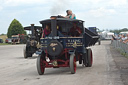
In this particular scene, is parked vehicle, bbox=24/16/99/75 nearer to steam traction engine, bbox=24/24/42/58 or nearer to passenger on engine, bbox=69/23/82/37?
passenger on engine, bbox=69/23/82/37

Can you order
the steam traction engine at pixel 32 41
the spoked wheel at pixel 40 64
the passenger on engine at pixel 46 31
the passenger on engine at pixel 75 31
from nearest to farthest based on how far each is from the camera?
the spoked wheel at pixel 40 64 → the passenger on engine at pixel 46 31 → the passenger on engine at pixel 75 31 → the steam traction engine at pixel 32 41

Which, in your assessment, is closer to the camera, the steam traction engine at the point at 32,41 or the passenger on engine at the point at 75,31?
the passenger on engine at the point at 75,31

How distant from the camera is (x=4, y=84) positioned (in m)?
9.56

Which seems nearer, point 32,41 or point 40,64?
point 40,64

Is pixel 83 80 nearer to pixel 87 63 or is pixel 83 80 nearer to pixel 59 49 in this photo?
pixel 59 49

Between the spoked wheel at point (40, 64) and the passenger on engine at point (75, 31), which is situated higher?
the passenger on engine at point (75, 31)

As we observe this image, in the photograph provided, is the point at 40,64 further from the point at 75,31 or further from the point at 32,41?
the point at 32,41

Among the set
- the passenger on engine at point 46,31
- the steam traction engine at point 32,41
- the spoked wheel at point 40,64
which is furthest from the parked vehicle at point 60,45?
the steam traction engine at point 32,41

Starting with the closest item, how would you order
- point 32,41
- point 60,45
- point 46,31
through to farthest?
1. point 60,45
2. point 46,31
3. point 32,41

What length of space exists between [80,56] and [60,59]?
5.94 feet

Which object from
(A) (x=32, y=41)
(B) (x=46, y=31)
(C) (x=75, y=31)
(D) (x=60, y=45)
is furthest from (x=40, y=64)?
(A) (x=32, y=41)

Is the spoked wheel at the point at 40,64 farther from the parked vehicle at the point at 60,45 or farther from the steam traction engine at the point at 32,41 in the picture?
the steam traction engine at the point at 32,41

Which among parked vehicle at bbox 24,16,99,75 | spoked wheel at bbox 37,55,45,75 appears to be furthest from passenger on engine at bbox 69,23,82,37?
spoked wheel at bbox 37,55,45,75

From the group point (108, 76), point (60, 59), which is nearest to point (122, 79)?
point (108, 76)
